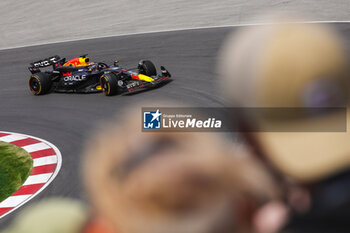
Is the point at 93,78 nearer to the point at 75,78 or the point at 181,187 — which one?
the point at 75,78

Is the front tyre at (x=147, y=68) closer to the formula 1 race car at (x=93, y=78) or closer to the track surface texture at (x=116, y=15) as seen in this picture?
the formula 1 race car at (x=93, y=78)

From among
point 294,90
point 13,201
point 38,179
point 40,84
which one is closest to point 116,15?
point 40,84

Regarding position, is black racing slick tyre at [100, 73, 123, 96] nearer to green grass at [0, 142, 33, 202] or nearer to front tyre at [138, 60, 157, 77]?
front tyre at [138, 60, 157, 77]

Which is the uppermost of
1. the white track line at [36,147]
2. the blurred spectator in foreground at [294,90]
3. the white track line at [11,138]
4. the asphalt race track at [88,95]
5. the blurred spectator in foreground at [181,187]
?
the blurred spectator in foreground at [294,90]

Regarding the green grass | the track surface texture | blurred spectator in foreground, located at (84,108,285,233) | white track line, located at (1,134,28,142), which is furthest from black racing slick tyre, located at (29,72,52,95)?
blurred spectator in foreground, located at (84,108,285,233)

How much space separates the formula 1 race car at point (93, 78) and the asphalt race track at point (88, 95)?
256 mm

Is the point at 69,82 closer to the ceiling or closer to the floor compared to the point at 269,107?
closer to the floor

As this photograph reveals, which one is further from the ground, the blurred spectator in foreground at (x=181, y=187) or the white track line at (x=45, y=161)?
the blurred spectator in foreground at (x=181, y=187)

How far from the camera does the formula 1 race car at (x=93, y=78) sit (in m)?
12.0

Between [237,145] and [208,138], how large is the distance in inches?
2.6

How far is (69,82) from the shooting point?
13.1 meters

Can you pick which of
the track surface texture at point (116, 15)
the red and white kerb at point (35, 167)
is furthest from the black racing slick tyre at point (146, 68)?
the track surface texture at point (116, 15)

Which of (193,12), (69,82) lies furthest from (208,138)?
(193,12)

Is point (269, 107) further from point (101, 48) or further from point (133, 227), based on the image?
point (101, 48)
